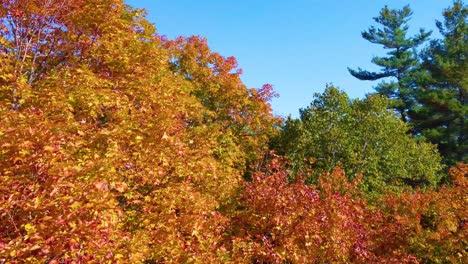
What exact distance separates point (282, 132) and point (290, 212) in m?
14.5

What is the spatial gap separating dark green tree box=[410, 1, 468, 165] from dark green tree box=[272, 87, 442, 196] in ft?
37.7

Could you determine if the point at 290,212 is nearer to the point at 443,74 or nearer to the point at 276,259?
the point at 276,259

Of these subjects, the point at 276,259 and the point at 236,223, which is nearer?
the point at 276,259

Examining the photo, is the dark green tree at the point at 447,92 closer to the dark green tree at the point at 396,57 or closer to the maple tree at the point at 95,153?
the dark green tree at the point at 396,57

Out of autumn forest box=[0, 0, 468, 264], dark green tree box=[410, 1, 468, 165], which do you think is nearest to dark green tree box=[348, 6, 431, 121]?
dark green tree box=[410, 1, 468, 165]

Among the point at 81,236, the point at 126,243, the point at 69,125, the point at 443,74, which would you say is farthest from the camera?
the point at 443,74

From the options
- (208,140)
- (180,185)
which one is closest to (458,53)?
(208,140)

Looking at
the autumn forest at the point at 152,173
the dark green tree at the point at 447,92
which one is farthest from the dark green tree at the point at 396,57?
the autumn forest at the point at 152,173

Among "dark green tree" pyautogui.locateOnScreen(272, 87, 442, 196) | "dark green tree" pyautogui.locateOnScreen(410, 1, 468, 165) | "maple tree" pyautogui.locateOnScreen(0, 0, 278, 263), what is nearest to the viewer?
"maple tree" pyautogui.locateOnScreen(0, 0, 278, 263)

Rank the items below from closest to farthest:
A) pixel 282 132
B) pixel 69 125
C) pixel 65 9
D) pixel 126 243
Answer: pixel 126 243, pixel 69 125, pixel 65 9, pixel 282 132

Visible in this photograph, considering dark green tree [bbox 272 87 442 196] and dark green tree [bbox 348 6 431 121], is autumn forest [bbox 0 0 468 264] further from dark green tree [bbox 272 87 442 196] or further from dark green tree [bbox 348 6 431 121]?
dark green tree [bbox 348 6 431 121]

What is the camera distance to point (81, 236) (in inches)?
213

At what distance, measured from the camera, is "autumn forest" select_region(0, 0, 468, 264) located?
5.76m

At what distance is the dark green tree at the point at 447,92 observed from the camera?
32.9m
